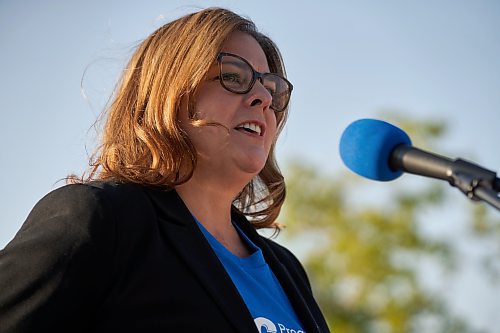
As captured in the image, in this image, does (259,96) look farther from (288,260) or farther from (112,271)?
(112,271)

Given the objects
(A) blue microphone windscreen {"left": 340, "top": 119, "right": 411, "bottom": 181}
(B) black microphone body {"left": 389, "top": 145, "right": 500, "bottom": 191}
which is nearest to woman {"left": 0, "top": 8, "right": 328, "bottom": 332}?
(A) blue microphone windscreen {"left": 340, "top": 119, "right": 411, "bottom": 181}

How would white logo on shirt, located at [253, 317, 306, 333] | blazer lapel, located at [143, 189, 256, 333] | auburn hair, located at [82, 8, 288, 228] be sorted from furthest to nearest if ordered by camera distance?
auburn hair, located at [82, 8, 288, 228]
white logo on shirt, located at [253, 317, 306, 333]
blazer lapel, located at [143, 189, 256, 333]

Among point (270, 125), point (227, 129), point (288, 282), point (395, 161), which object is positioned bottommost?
point (288, 282)

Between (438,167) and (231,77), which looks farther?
(231,77)

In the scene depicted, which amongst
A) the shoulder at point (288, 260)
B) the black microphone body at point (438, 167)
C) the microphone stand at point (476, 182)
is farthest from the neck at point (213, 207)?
the microphone stand at point (476, 182)

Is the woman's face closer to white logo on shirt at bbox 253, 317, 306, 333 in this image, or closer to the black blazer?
the black blazer

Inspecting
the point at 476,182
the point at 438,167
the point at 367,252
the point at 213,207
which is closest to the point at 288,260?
the point at 213,207

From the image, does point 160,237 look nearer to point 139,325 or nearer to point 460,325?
point 139,325

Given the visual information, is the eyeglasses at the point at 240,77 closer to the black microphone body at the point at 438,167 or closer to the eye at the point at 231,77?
the eye at the point at 231,77

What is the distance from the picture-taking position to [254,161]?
274cm

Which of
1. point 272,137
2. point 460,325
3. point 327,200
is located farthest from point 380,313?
point 272,137

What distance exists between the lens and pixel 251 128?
2.78m

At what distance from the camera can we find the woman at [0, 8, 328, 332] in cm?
210

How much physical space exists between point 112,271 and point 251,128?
81 centimetres
